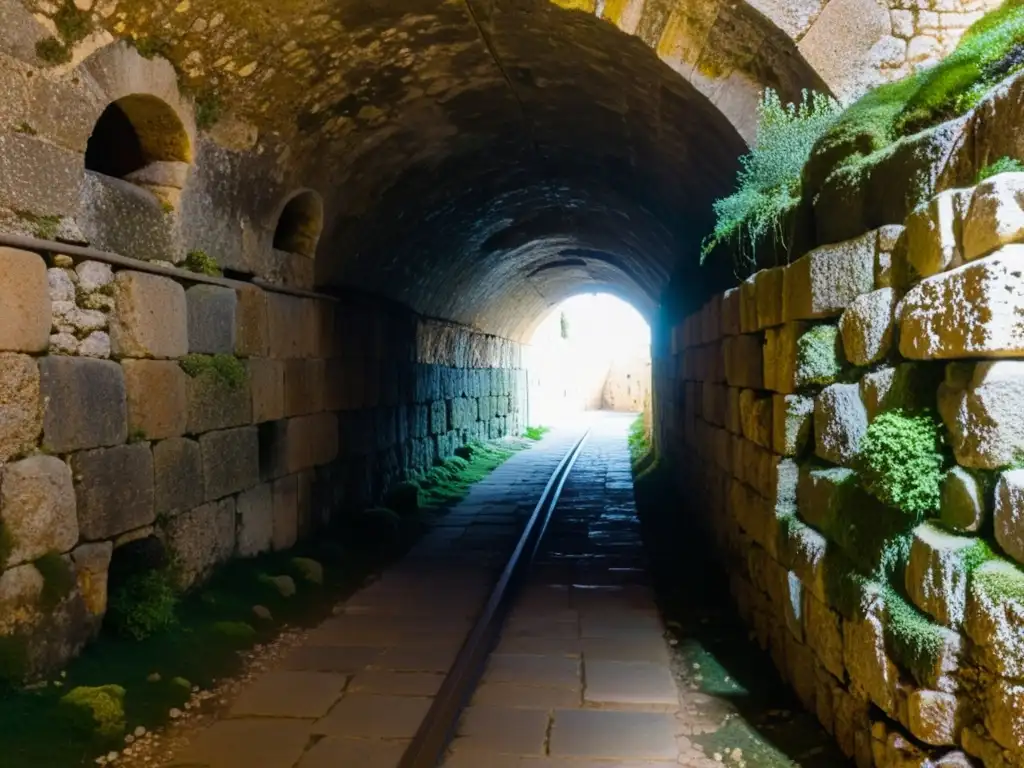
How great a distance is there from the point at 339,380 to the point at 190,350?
10.2ft

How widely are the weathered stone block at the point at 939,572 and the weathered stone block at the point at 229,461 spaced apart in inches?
186

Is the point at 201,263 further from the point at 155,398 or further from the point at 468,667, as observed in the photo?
the point at 468,667

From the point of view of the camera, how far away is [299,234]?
7.89 m

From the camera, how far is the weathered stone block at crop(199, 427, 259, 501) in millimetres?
6102

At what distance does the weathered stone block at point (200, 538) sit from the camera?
5672mm

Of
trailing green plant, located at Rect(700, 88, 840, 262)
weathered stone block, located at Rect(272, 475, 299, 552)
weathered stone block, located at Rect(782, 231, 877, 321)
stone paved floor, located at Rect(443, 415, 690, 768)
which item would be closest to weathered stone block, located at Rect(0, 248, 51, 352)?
stone paved floor, located at Rect(443, 415, 690, 768)

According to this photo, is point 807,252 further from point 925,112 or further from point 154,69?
point 154,69

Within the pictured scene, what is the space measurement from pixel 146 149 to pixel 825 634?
506 cm

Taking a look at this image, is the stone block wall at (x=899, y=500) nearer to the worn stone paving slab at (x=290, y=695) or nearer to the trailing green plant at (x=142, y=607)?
the worn stone paving slab at (x=290, y=695)

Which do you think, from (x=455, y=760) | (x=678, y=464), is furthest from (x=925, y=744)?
(x=678, y=464)

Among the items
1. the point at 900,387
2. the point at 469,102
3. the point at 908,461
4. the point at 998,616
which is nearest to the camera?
the point at 998,616

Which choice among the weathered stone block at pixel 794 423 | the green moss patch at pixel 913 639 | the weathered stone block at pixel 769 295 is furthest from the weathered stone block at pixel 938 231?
the weathered stone block at pixel 769 295

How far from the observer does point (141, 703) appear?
14.6ft

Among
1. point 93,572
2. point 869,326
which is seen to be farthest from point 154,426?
point 869,326
